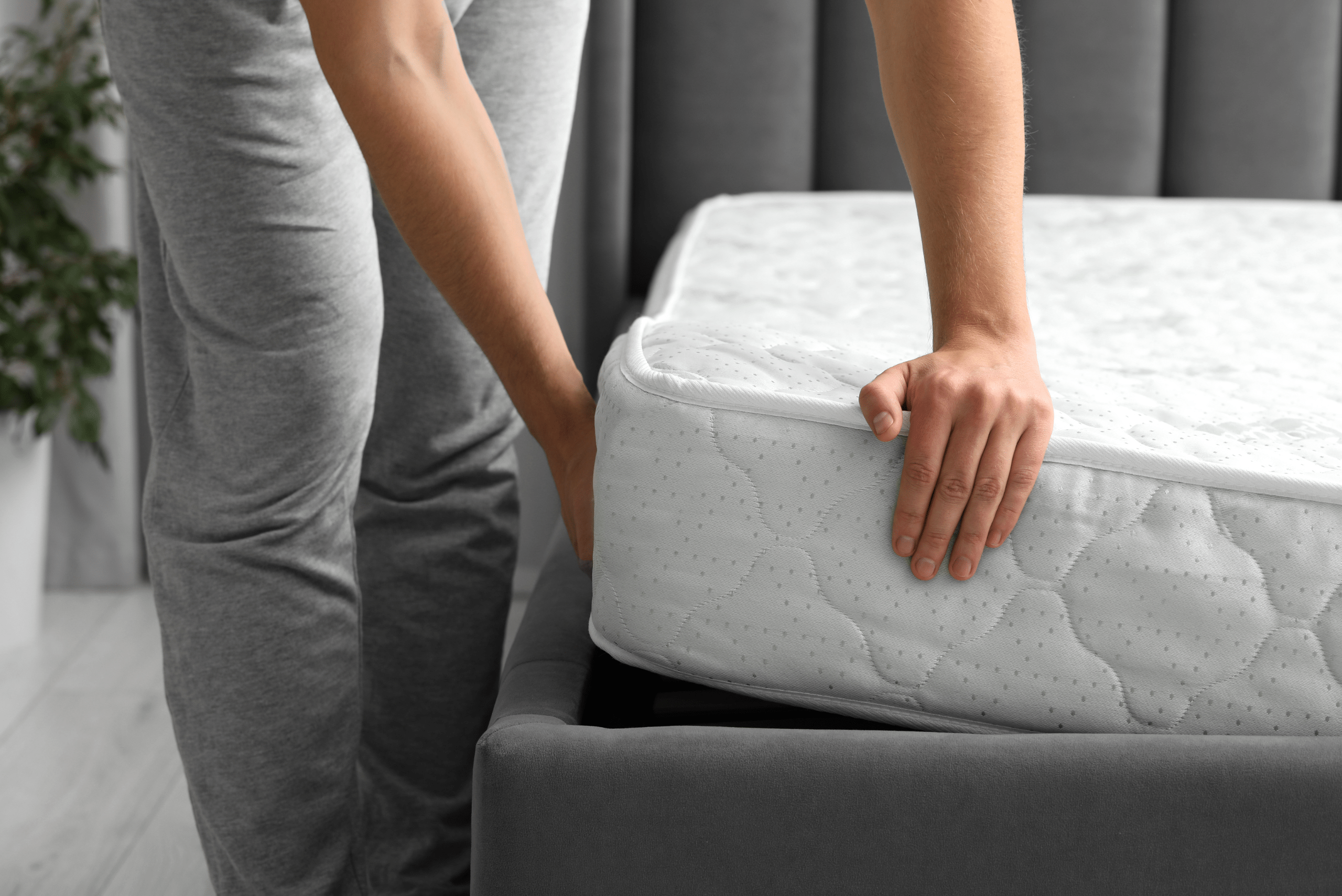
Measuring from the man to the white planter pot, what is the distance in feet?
2.62

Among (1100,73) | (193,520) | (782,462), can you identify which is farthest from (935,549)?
(1100,73)

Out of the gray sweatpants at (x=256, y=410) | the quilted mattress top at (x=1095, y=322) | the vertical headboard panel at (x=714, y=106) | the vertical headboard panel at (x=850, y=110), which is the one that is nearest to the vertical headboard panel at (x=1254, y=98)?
the quilted mattress top at (x=1095, y=322)

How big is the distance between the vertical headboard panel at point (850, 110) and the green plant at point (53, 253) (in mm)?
939

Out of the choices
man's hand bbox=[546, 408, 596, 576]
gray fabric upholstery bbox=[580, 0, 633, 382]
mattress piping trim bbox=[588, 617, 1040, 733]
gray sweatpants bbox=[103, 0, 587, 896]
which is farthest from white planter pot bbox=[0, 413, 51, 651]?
mattress piping trim bbox=[588, 617, 1040, 733]

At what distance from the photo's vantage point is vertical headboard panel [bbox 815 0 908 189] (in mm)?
1597

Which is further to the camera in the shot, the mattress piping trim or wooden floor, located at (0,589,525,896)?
wooden floor, located at (0,589,525,896)

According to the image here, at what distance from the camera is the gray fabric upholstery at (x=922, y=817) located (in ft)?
1.64

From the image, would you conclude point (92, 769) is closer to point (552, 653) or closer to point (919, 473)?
point (552, 653)

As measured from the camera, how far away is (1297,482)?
539 mm

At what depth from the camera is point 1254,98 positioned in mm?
1623

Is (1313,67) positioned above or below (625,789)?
above

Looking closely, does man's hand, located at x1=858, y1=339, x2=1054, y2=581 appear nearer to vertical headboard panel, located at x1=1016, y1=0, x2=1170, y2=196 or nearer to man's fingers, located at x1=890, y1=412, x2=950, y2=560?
man's fingers, located at x1=890, y1=412, x2=950, y2=560

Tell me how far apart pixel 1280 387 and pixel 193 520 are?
68cm

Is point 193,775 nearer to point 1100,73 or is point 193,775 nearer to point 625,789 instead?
point 625,789
